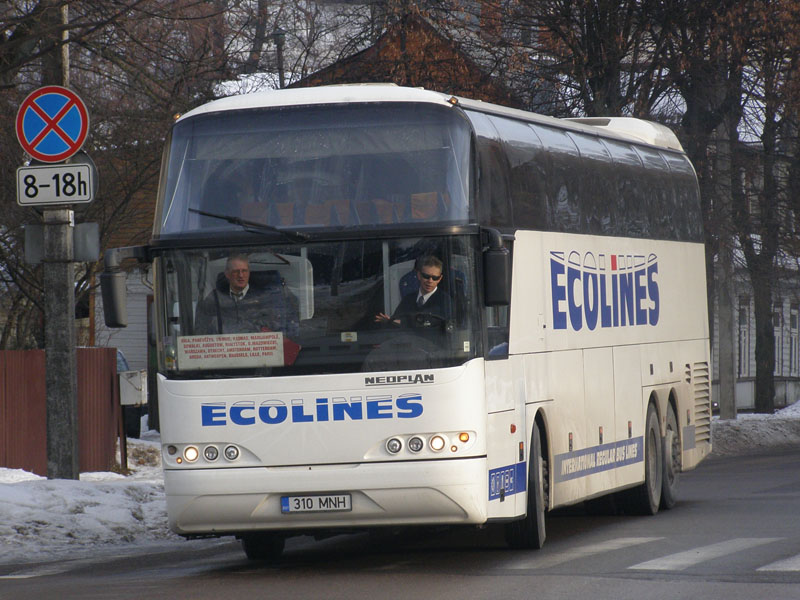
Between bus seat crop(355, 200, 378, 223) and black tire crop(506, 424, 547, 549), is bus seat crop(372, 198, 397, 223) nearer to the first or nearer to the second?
bus seat crop(355, 200, 378, 223)

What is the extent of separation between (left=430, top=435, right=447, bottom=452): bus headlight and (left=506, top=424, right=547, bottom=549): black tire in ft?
4.70

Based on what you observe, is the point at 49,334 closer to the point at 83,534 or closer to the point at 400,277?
the point at 83,534

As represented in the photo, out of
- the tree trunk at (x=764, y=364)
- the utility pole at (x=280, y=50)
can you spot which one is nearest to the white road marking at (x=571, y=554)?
the utility pole at (x=280, y=50)

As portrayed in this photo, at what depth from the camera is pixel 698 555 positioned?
10625 mm

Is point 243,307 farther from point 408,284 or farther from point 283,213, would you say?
point 408,284

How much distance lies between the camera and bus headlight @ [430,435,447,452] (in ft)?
32.6

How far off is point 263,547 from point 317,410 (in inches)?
75.3

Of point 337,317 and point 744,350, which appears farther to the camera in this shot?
Result: point 744,350

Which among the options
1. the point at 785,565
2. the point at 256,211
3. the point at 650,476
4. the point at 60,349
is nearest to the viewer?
the point at 785,565

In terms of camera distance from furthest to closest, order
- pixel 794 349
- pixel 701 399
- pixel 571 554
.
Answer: pixel 794 349, pixel 701 399, pixel 571 554

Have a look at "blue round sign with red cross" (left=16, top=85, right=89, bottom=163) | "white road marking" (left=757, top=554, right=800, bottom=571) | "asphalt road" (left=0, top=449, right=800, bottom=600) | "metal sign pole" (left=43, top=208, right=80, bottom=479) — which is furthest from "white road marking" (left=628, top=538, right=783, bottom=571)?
"blue round sign with red cross" (left=16, top=85, right=89, bottom=163)

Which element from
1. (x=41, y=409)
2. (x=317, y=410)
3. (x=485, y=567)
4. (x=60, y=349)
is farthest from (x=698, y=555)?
(x=41, y=409)

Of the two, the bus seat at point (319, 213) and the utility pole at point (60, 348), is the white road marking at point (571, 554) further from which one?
the utility pole at point (60, 348)

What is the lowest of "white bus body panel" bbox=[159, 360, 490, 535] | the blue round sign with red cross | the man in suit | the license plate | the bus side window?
the license plate
